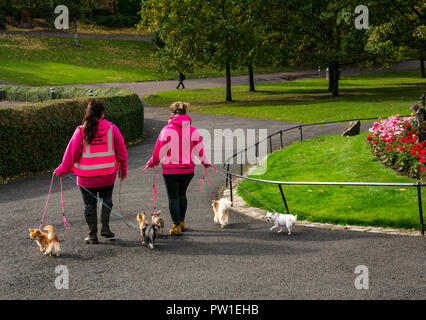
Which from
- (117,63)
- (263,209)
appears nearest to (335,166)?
(263,209)

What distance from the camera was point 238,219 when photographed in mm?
9703

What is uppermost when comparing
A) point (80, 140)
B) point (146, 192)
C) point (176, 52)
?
point (176, 52)

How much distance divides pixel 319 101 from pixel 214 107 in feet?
23.7

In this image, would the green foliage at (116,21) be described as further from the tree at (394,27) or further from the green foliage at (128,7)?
the tree at (394,27)

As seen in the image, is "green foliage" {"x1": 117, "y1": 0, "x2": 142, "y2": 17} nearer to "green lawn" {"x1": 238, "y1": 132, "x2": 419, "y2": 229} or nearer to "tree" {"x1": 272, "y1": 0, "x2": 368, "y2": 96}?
"tree" {"x1": 272, "y1": 0, "x2": 368, "y2": 96}

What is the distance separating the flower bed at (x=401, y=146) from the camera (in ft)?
41.2

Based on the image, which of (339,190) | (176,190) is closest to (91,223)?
(176,190)

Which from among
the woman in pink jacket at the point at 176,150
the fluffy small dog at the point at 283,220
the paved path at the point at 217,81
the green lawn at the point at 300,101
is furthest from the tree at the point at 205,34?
the fluffy small dog at the point at 283,220

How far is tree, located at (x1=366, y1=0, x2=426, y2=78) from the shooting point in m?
30.9

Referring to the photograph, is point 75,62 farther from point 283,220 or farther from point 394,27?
point 283,220

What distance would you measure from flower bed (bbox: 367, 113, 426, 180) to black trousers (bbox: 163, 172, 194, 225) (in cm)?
597

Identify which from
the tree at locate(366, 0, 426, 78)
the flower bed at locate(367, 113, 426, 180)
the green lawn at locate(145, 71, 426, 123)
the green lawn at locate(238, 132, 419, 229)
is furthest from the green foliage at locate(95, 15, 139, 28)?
the flower bed at locate(367, 113, 426, 180)
